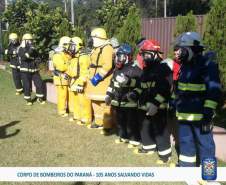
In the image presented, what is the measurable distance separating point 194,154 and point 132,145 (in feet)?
6.59

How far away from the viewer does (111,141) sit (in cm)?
802

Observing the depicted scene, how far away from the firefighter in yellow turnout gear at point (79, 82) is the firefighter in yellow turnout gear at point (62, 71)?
32 cm

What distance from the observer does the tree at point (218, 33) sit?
9930 millimetres

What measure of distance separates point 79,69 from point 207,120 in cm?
461

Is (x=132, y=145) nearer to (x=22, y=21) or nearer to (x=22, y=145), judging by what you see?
(x=22, y=145)

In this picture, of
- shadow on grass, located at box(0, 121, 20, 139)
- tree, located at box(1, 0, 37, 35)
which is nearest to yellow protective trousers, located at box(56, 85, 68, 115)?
shadow on grass, located at box(0, 121, 20, 139)

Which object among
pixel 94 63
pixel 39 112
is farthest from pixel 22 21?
pixel 94 63

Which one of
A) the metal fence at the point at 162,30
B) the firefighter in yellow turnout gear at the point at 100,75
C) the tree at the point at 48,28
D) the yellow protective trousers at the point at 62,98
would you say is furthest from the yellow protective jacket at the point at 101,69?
the metal fence at the point at 162,30

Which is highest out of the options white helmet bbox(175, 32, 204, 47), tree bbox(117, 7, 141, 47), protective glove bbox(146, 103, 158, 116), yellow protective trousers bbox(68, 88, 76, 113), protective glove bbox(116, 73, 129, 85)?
white helmet bbox(175, 32, 204, 47)

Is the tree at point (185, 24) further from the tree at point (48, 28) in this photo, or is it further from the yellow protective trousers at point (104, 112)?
the tree at point (48, 28)

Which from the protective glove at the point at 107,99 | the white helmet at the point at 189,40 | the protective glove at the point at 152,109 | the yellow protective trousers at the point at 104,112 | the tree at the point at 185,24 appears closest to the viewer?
the white helmet at the point at 189,40

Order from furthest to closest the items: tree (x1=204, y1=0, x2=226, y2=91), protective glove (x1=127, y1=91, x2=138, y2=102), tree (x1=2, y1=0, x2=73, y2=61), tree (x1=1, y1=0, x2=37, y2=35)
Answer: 1. tree (x1=1, y1=0, x2=37, y2=35)
2. tree (x1=2, y1=0, x2=73, y2=61)
3. tree (x1=204, y1=0, x2=226, y2=91)
4. protective glove (x1=127, y1=91, x2=138, y2=102)

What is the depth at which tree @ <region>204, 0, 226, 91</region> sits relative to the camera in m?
9.93

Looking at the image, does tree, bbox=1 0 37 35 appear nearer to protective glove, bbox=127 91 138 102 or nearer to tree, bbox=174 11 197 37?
tree, bbox=174 11 197 37
